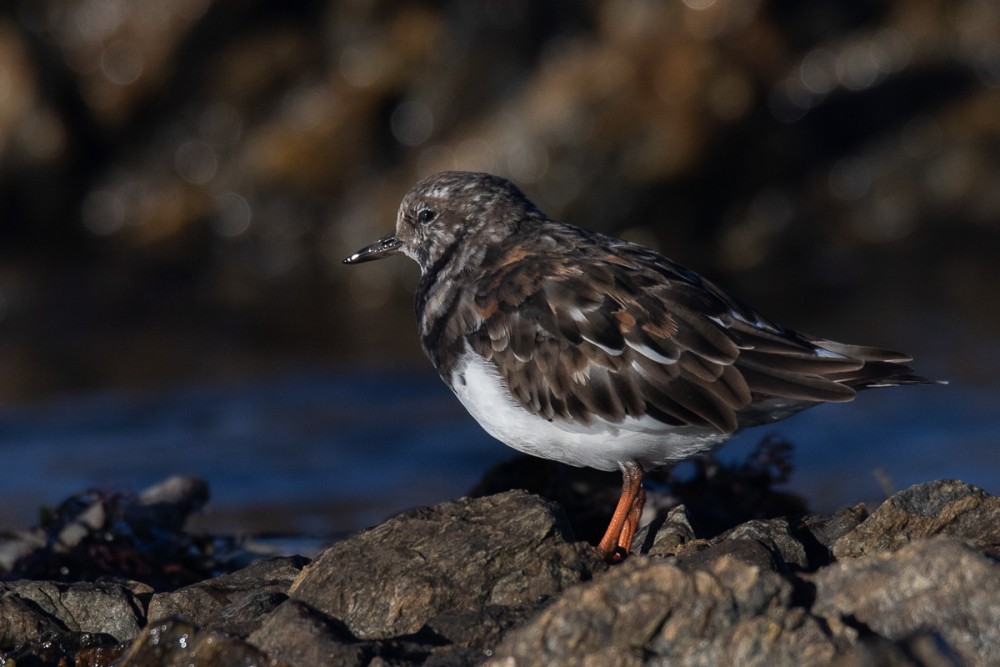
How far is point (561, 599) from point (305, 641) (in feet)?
2.09

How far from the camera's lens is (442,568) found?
3.34 meters

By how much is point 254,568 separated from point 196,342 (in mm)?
6134

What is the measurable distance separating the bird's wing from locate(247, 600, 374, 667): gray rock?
1166 mm

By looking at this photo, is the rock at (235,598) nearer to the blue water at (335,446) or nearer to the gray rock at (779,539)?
the gray rock at (779,539)

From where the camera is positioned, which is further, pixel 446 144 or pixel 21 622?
pixel 446 144

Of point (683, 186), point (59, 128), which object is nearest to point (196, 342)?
point (59, 128)

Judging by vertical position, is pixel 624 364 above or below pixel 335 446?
below

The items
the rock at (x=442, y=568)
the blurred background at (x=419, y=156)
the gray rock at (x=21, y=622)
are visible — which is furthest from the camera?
the blurred background at (x=419, y=156)

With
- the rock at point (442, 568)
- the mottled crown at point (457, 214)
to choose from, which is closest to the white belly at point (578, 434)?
the rock at point (442, 568)

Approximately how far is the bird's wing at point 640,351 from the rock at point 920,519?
1.45 feet

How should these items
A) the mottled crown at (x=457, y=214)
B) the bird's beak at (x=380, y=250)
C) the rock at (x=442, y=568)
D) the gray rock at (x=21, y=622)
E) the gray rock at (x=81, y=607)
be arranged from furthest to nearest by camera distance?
the bird's beak at (x=380, y=250) < the mottled crown at (x=457, y=214) < the gray rock at (x=81, y=607) < the gray rock at (x=21, y=622) < the rock at (x=442, y=568)

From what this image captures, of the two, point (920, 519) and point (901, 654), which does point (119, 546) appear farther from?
point (901, 654)

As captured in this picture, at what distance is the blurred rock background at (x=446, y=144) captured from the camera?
10.0 m

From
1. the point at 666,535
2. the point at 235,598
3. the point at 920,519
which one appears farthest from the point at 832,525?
the point at 235,598
